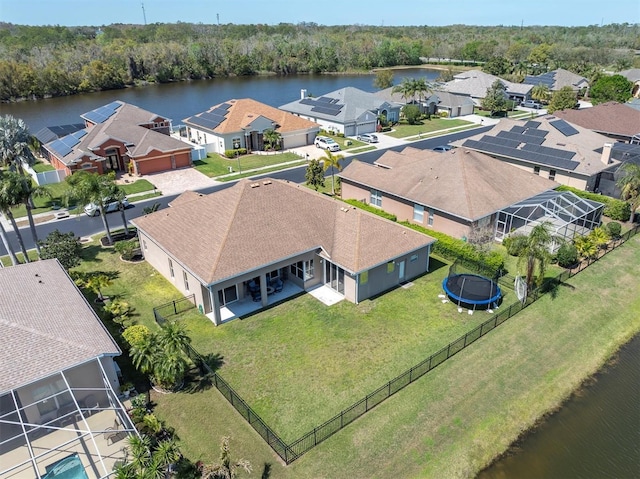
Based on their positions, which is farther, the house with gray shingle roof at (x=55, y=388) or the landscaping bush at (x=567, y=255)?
the landscaping bush at (x=567, y=255)

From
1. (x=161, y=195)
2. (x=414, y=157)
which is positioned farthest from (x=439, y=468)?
(x=161, y=195)

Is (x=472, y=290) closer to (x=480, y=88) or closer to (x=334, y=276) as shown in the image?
(x=334, y=276)

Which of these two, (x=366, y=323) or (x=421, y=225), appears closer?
(x=366, y=323)

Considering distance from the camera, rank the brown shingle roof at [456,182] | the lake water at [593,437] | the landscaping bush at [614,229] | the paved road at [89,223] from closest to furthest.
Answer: the lake water at [593,437], the brown shingle roof at [456,182], the landscaping bush at [614,229], the paved road at [89,223]

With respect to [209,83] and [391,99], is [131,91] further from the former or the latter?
[391,99]

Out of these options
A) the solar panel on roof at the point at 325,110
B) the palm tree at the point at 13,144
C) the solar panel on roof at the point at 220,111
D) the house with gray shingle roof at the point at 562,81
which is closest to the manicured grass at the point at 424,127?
the solar panel on roof at the point at 325,110

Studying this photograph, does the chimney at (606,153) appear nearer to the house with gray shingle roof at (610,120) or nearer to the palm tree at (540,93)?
the house with gray shingle roof at (610,120)
